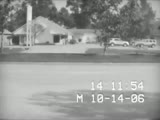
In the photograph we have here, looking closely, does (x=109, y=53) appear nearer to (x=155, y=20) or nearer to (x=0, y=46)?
(x=155, y=20)

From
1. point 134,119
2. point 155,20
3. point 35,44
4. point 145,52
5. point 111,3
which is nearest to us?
point 155,20

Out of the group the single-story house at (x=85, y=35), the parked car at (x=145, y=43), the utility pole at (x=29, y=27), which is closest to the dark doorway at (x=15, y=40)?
the utility pole at (x=29, y=27)

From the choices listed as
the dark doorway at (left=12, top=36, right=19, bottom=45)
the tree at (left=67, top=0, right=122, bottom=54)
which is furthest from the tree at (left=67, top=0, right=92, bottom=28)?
the dark doorway at (left=12, top=36, right=19, bottom=45)

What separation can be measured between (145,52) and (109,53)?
0.74 m

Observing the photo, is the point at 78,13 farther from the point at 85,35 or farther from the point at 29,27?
the point at 85,35

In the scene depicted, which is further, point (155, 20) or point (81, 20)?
point (81, 20)

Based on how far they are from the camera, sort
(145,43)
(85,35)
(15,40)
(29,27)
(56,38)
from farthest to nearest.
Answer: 1. (85,35)
2. (56,38)
3. (145,43)
4. (15,40)
5. (29,27)

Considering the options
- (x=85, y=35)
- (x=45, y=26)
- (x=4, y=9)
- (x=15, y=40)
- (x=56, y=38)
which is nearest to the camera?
(x=4, y=9)

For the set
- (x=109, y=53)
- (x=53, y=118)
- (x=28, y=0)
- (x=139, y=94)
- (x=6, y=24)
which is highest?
(x=28, y=0)

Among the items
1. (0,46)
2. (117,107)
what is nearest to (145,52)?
(117,107)

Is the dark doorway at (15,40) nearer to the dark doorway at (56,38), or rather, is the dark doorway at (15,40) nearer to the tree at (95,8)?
the dark doorway at (56,38)

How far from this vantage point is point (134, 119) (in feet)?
10.0

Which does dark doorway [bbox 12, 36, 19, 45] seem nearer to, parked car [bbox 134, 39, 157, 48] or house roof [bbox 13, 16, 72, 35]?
house roof [bbox 13, 16, 72, 35]

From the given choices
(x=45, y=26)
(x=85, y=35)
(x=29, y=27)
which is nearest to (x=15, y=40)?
(x=29, y=27)
